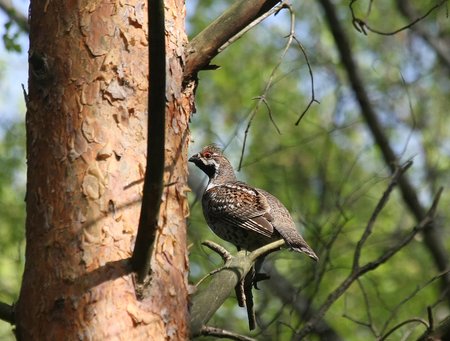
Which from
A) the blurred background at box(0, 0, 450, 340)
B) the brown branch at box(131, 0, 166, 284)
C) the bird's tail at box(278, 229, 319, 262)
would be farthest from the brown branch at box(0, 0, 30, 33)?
the brown branch at box(131, 0, 166, 284)

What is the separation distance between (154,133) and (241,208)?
4288 millimetres

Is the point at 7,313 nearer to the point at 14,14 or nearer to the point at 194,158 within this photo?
the point at 194,158

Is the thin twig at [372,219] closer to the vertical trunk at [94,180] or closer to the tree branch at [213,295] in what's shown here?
the tree branch at [213,295]

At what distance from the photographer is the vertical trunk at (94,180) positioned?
3.16m

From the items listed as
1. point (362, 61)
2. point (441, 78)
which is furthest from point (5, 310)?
point (362, 61)

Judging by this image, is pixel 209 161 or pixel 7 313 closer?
pixel 7 313

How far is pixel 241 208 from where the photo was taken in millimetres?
7219

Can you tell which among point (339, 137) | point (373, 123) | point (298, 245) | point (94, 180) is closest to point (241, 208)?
point (298, 245)

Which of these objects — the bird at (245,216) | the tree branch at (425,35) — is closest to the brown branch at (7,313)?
the bird at (245,216)

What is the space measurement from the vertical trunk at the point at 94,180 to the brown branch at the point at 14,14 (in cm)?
575

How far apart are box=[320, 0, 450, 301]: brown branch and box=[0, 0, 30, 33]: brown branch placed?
440 centimetres

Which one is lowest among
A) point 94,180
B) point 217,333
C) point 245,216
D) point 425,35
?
point 217,333

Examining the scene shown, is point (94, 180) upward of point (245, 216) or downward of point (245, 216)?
downward

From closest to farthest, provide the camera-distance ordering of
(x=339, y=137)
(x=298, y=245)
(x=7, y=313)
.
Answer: (x=7, y=313)
(x=298, y=245)
(x=339, y=137)
